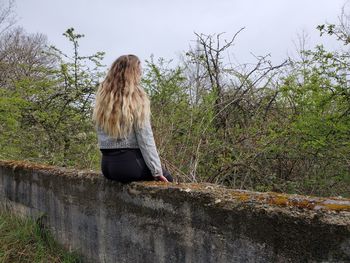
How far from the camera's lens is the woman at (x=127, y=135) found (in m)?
3.83

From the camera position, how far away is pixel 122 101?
12.7ft

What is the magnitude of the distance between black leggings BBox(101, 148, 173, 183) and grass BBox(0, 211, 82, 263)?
1.17 meters

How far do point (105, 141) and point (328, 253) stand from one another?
2.37 metres

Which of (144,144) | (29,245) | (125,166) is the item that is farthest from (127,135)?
(29,245)

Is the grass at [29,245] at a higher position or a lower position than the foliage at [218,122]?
lower

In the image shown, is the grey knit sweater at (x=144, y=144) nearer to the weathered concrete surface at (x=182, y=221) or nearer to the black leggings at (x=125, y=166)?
the black leggings at (x=125, y=166)

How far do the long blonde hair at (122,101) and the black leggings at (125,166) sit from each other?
180 millimetres

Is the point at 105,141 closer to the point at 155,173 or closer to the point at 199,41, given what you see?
the point at 155,173

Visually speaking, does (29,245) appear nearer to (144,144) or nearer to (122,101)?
(144,144)

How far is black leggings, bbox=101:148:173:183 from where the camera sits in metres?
3.79

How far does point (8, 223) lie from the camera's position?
5559 millimetres

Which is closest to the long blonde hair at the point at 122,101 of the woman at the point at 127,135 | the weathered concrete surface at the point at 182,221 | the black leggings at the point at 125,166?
the woman at the point at 127,135

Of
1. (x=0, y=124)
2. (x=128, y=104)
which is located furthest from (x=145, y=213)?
(x=0, y=124)

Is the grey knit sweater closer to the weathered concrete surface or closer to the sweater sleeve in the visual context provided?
the sweater sleeve
